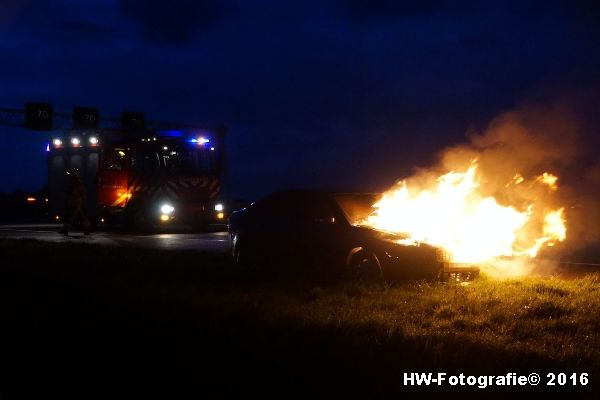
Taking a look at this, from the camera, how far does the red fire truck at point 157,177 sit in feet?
77.2

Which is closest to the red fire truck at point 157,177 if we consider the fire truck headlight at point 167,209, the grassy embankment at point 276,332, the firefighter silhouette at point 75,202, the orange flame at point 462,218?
the fire truck headlight at point 167,209

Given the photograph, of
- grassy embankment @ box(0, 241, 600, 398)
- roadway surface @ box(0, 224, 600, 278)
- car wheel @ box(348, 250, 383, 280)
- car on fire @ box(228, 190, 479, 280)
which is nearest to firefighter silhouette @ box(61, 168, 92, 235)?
roadway surface @ box(0, 224, 600, 278)

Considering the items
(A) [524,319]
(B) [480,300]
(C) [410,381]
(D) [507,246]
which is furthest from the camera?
(D) [507,246]

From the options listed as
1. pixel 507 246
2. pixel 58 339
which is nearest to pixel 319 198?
pixel 507 246

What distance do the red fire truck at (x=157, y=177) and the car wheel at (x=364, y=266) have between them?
13685 mm

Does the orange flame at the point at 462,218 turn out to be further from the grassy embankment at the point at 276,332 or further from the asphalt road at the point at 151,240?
the asphalt road at the point at 151,240

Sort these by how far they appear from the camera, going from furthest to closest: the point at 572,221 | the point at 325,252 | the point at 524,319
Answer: the point at 572,221
the point at 325,252
the point at 524,319

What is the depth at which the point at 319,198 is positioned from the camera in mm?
11508

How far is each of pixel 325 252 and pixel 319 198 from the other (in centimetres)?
95

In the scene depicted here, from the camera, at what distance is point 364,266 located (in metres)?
10.7

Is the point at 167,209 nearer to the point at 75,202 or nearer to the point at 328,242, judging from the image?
the point at 75,202

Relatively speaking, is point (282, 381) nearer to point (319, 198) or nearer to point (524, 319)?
point (524, 319)

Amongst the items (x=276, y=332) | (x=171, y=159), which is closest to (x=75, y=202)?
(x=171, y=159)

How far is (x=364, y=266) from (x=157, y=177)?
1404cm
